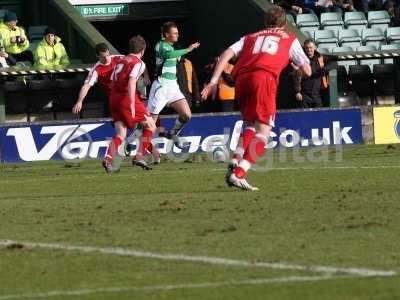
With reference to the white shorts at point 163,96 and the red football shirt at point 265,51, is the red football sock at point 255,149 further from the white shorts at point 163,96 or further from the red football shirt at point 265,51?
the white shorts at point 163,96

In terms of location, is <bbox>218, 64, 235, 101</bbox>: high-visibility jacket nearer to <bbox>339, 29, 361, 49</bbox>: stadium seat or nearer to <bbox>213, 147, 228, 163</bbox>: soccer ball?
<bbox>339, 29, 361, 49</bbox>: stadium seat

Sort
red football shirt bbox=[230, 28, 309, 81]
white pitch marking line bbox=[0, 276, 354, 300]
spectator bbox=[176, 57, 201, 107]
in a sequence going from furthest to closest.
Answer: spectator bbox=[176, 57, 201, 107], red football shirt bbox=[230, 28, 309, 81], white pitch marking line bbox=[0, 276, 354, 300]

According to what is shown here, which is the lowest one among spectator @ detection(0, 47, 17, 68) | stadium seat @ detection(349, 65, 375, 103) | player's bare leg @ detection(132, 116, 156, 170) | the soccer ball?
stadium seat @ detection(349, 65, 375, 103)

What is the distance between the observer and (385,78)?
27.8m

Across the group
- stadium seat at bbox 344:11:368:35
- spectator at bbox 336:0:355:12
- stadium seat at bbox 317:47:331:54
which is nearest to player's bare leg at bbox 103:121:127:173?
stadium seat at bbox 317:47:331:54

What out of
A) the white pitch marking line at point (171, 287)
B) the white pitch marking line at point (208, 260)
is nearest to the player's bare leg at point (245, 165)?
the white pitch marking line at point (208, 260)

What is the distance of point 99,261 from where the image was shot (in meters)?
9.90

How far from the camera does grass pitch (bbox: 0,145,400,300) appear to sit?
8734 mm

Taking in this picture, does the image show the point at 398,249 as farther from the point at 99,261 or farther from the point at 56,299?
the point at 56,299

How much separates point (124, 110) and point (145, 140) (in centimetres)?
62

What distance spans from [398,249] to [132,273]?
2.04 meters

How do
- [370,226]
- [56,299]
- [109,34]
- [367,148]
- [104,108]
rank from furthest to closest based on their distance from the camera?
[109,34] → [104,108] → [367,148] → [370,226] → [56,299]

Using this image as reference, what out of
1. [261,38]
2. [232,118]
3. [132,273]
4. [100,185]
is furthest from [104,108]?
[132,273]

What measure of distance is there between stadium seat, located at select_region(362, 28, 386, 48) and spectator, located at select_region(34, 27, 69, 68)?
744 centimetres
